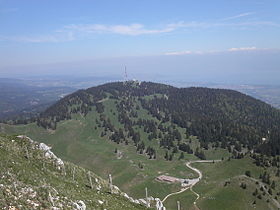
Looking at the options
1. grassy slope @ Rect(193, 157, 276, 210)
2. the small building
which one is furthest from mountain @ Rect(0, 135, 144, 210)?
the small building

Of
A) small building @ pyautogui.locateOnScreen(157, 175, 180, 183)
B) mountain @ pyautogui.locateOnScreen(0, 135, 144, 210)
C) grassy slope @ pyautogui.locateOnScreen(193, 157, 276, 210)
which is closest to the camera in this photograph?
mountain @ pyautogui.locateOnScreen(0, 135, 144, 210)

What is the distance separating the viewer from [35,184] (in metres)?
38.5

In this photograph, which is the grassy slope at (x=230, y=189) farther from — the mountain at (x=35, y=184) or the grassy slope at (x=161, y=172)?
the mountain at (x=35, y=184)

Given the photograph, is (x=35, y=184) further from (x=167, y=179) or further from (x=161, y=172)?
(x=161, y=172)

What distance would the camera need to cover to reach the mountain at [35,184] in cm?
3228

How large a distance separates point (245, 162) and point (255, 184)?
26.4 m

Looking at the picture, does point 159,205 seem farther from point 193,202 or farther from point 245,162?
point 245,162

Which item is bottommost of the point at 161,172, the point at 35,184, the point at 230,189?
the point at 161,172

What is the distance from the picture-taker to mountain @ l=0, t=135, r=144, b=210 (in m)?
32.3

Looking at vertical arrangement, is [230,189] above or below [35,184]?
below

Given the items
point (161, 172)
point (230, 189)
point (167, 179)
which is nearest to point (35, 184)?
point (230, 189)

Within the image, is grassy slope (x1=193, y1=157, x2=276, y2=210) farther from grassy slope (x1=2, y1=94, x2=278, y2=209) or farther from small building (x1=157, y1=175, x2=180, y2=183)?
small building (x1=157, y1=175, x2=180, y2=183)

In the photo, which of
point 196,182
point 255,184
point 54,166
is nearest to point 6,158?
point 54,166

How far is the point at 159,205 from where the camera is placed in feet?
240
